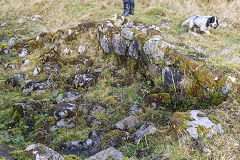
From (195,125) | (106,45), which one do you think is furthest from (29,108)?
(195,125)

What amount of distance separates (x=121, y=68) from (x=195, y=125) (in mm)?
4767

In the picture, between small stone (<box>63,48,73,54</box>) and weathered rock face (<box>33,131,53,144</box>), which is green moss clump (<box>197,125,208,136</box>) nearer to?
weathered rock face (<box>33,131,53,144</box>)

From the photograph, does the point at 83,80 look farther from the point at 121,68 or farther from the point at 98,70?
the point at 121,68

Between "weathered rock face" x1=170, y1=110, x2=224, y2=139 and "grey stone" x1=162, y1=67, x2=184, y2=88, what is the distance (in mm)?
1757

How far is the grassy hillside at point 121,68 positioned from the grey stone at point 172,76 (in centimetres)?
53

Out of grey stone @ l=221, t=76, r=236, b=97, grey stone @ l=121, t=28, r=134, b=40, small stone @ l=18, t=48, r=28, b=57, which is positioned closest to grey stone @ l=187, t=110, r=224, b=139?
grey stone @ l=221, t=76, r=236, b=97

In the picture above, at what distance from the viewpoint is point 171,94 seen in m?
5.29

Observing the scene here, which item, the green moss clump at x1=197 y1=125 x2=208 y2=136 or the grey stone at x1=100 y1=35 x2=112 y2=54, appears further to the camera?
the grey stone at x1=100 y1=35 x2=112 y2=54

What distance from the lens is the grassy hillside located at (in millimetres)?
3176

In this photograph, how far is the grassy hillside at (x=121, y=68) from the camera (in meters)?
3.18

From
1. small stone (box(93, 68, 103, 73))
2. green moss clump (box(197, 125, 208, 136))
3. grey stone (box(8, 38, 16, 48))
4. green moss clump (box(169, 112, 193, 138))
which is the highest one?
green moss clump (box(197, 125, 208, 136))

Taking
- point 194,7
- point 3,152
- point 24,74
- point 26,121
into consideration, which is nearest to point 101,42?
point 24,74

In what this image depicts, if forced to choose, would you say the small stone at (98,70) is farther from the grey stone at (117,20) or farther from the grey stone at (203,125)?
the grey stone at (203,125)

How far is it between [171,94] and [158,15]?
749 cm
